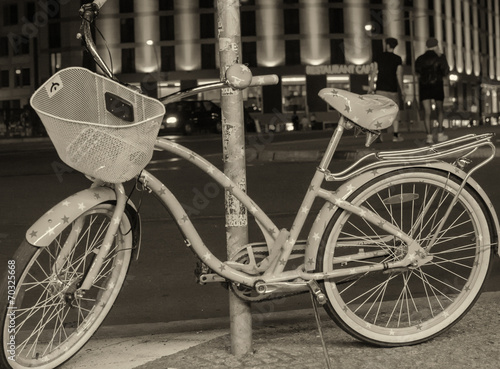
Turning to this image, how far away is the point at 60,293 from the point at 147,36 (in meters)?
64.9

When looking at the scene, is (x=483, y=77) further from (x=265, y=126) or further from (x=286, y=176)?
(x=286, y=176)

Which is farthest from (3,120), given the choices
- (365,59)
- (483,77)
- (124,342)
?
(483,77)

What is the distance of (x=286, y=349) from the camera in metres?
3.67

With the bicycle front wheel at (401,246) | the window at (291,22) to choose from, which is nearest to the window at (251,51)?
the window at (291,22)

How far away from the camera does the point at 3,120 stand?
46.1 m

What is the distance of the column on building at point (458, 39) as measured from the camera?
78000 millimetres

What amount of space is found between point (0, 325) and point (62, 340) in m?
0.50

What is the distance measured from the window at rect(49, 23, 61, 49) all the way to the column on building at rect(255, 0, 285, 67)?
1621 cm

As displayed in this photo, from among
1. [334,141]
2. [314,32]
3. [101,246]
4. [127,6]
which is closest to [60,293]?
[101,246]

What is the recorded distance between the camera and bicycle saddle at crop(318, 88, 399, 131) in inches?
136

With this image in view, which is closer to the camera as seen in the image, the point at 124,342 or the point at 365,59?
the point at 124,342

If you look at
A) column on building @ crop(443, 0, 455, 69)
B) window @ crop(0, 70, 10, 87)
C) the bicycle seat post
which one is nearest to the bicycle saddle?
the bicycle seat post

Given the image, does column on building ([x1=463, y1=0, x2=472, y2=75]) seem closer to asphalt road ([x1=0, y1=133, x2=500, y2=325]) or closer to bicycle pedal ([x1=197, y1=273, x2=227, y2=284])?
asphalt road ([x1=0, y1=133, x2=500, y2=325])

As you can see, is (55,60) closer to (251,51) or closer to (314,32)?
(251,51)
